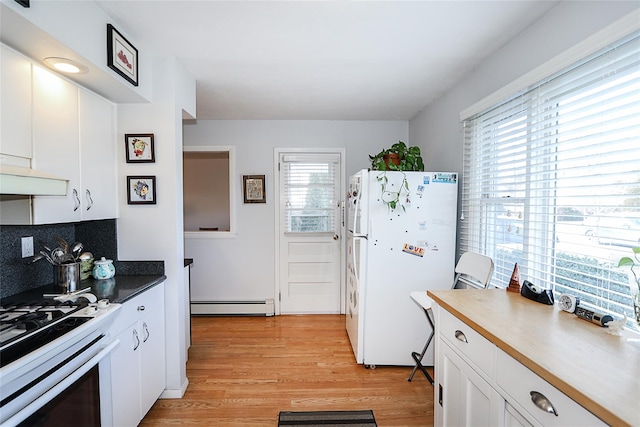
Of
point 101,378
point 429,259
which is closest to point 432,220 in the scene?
point 429,259

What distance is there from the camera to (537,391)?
978 mm

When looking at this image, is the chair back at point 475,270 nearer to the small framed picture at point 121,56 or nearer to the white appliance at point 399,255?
the white appliance at point 399,255

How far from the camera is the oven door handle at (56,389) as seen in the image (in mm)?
995

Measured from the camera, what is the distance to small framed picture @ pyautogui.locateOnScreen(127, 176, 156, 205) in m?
2.12

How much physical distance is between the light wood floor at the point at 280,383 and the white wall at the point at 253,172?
62 centimetres

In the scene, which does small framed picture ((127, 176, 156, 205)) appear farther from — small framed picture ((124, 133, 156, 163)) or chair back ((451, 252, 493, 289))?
chair back ((451, 252, 493, 289))

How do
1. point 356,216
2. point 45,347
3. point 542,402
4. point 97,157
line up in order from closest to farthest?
point 542,402 < point 45,347 < point 97,157 < point 356,216

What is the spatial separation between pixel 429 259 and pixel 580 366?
5.30 feet

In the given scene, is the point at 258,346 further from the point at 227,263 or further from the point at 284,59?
the point at 284,59

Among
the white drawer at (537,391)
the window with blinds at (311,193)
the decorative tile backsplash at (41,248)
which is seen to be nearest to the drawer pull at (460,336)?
the white drawer at (537,391)

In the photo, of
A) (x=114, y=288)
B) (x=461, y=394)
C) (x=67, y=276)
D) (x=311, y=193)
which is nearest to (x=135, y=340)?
(x=114, y=288)

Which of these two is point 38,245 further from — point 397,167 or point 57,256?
point 397,167

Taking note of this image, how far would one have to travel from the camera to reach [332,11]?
161 cm

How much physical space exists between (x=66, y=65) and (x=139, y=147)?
632 mm
